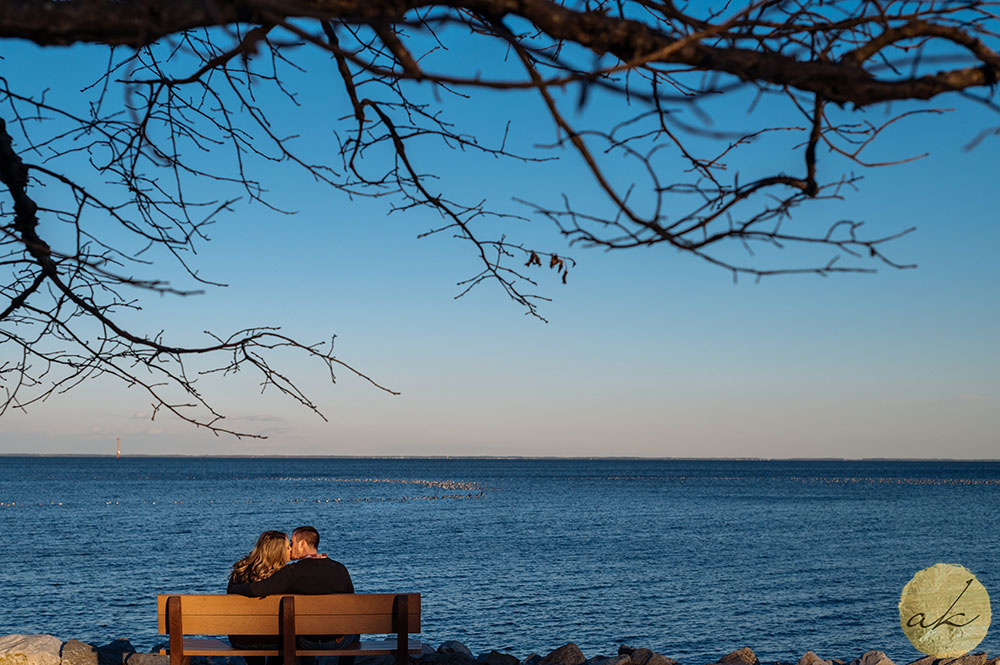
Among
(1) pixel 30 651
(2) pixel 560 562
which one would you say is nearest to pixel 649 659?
(1) pixel 30 651

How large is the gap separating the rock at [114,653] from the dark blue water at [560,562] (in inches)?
446

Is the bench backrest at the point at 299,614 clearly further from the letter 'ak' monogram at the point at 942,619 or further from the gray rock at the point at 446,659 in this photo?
the letter 'ak' monogram at the point at 942,619

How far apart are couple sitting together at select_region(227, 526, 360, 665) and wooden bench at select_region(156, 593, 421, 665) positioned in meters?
0.10

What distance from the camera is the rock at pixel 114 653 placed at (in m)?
9.63

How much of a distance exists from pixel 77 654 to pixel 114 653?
0.59 m

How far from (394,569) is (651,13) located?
34187 millimetres

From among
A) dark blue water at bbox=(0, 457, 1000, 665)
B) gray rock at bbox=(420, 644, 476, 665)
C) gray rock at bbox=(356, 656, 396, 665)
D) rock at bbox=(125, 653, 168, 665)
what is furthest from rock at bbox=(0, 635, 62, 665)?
dark blue water at bbox=(0, 457, 1000, 665)

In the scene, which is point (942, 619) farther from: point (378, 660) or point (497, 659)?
point (378, 660)

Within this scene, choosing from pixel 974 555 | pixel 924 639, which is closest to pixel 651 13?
pixel 924 639

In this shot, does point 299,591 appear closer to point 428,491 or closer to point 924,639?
point 924,639

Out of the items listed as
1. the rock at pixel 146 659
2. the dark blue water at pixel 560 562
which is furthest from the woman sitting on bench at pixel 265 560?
the dark blue water at pixel 560 562

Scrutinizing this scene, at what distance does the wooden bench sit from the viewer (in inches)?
238

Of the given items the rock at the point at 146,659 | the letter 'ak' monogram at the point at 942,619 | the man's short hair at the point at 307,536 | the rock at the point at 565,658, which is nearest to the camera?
the man's short hair at the point at 307,536

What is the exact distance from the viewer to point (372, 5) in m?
2.26
